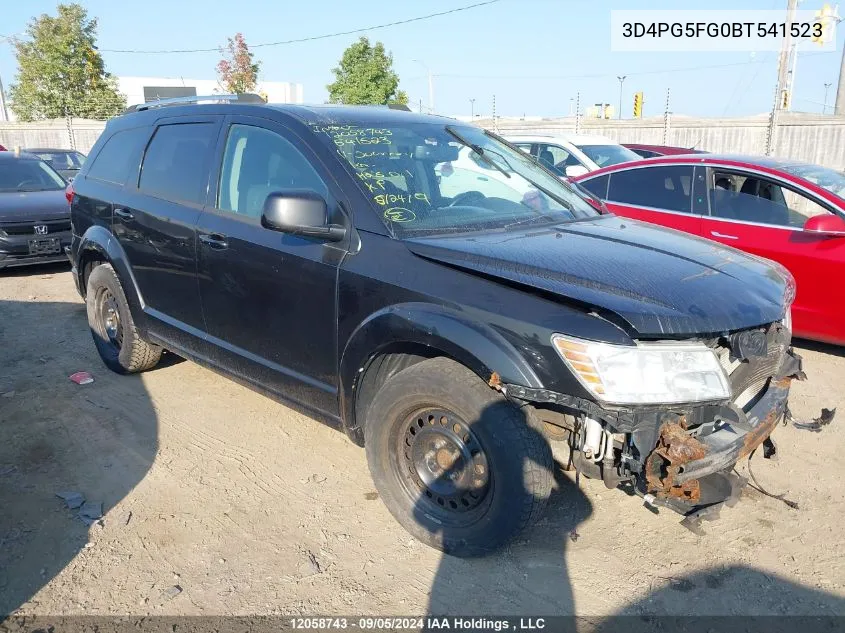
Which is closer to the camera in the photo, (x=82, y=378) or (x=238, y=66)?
(x=82, y=378)

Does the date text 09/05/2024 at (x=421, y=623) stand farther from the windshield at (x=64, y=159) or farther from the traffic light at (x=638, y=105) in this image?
the traffic light at (x=638, y=105)

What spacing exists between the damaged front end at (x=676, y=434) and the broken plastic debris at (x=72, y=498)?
2238 mm

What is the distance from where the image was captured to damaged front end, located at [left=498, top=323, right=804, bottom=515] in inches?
93.7

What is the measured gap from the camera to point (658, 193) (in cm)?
619

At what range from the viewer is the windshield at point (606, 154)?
1107 cm

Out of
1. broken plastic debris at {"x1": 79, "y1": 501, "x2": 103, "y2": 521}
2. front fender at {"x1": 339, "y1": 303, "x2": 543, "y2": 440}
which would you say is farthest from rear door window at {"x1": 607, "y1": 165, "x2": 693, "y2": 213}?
broken plastic debris at {"x1": 79, "y1": 501, "x2": 103, "y2": 521}

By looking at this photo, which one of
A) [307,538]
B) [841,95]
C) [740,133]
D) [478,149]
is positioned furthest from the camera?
[841,95]

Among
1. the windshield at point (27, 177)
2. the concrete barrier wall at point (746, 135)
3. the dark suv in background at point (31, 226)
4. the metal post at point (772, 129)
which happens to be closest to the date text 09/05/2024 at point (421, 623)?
the dark suv in background at point (31, 226)

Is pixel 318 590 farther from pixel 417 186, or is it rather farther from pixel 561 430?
pixel 417 186

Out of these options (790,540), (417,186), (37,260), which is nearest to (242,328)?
(417,186)

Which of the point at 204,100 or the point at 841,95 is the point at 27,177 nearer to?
the point at 204,100

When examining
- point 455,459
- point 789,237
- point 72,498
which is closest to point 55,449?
point 72,498

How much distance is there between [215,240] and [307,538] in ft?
5.42

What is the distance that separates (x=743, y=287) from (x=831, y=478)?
155 centimetres
